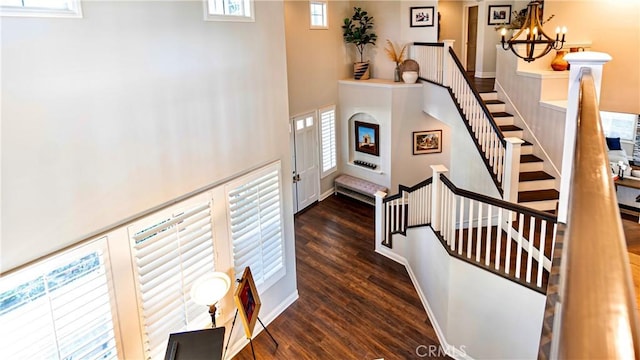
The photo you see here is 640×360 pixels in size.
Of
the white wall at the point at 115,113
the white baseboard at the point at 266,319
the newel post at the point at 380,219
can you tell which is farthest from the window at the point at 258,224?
the newel post at the point at 380,219

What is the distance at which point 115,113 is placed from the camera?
121 inches

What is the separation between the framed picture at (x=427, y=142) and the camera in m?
8.98

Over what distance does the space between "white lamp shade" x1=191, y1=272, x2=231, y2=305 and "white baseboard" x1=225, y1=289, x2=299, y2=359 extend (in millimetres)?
1038

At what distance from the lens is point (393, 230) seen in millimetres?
7078

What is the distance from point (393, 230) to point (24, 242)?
546cm

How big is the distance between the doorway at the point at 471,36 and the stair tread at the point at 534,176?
229 inches

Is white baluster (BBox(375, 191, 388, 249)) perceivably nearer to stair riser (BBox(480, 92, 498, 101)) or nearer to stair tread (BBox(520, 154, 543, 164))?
stair tread (BBox(520, 154, 543, 164))

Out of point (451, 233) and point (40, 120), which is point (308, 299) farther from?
point (40, 120)

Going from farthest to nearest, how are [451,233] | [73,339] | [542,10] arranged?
[542,10], [451,233], [73,339]

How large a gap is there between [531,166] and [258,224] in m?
4.10

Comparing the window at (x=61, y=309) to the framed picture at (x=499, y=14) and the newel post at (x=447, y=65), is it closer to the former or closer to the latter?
the newel post at (x=447, y=65)

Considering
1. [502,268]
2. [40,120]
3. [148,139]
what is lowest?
[502,268]

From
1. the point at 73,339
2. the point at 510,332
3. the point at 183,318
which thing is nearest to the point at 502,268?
the point at 510,332

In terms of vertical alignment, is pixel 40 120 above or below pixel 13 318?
above
